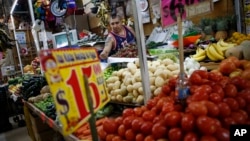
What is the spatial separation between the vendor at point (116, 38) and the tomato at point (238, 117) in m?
2.78

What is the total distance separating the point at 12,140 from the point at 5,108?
3.56ft

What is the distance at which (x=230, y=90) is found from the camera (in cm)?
141

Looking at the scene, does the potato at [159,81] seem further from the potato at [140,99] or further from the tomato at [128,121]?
the tomato at [128,121]

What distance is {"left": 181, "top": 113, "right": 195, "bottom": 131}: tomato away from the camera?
1.22 m

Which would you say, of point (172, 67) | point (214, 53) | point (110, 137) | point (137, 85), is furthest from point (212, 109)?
point (214, 53)

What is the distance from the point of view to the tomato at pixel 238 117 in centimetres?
128

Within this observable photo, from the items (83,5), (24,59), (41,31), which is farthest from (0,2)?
(41,31)

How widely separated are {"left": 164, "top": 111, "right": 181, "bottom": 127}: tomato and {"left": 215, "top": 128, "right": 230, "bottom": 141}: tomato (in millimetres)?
191

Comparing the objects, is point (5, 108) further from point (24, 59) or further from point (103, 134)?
point (103, 134)

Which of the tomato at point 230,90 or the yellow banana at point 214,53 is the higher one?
the yellow banana at point 214,53

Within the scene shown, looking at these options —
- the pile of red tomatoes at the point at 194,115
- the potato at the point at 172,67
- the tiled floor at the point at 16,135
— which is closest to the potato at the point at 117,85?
the potato at the point at 172,67

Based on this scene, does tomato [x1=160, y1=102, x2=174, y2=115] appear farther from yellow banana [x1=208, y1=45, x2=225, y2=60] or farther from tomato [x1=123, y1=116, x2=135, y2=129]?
yellow banana [x1=208, y1=45, x2=225, y2=60]

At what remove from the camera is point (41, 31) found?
495 cm

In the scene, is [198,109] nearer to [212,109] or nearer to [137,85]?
[212,109]
